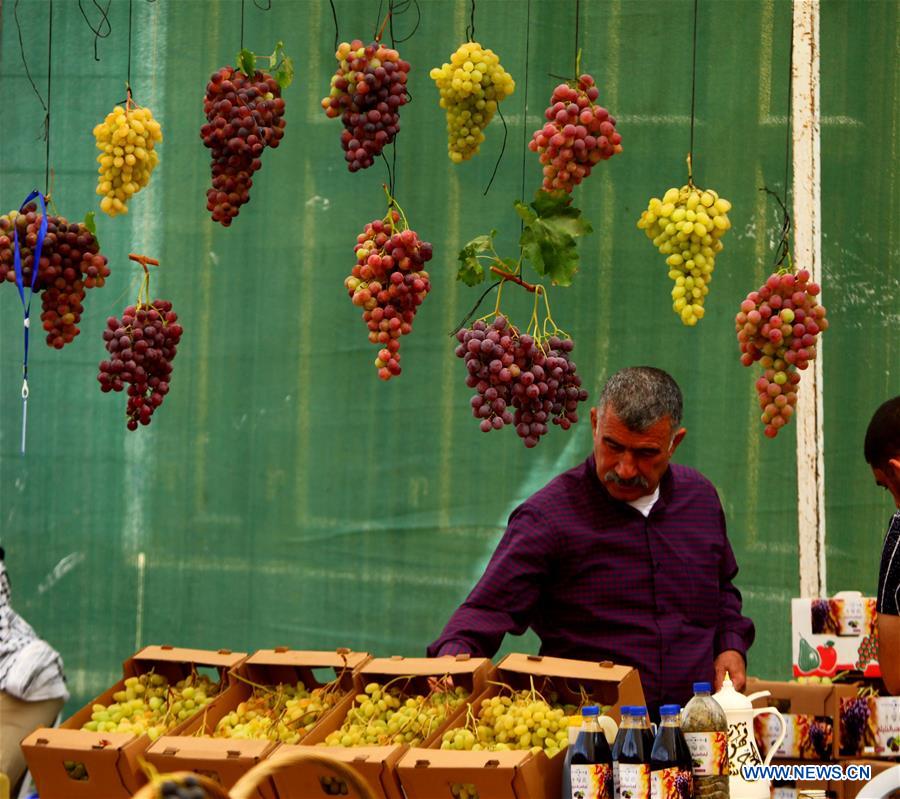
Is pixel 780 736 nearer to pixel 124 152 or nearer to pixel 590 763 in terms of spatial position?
pixel 590 763

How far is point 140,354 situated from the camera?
10.1 ft

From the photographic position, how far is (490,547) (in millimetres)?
4078

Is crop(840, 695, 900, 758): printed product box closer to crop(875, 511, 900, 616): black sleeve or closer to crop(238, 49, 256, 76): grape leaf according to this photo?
crop(875, 511, 900, 616): black sleeve

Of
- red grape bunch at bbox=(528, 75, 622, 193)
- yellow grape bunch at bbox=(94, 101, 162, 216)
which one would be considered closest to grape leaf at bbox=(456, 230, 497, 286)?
red grape bunch at bbox=(528, 75, 622, 193)

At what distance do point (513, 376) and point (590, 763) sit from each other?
1.01 meters

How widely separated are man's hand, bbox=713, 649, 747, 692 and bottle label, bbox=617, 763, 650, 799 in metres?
1.00

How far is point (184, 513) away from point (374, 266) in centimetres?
166

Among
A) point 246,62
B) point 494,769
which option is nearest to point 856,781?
point 494,769

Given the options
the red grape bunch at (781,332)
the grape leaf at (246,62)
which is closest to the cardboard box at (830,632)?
the red grape bunch at (781,332)

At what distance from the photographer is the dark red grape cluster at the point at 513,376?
284cm

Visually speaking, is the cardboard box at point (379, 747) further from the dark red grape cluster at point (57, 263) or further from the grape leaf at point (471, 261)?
the dark red grape cluster at point (57, 263)

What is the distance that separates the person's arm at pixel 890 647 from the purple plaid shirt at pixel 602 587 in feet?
1.57

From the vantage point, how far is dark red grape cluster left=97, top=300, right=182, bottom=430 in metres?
3.06

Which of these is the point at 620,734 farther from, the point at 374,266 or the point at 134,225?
the point at 134,225
